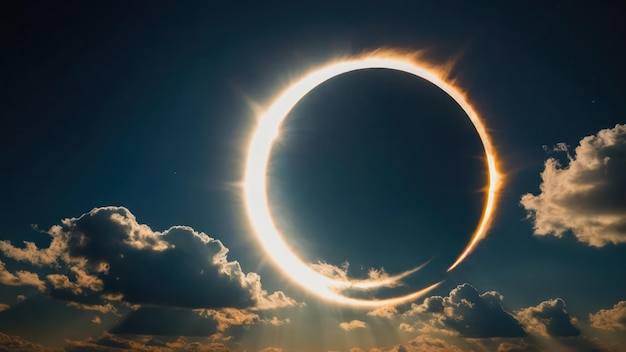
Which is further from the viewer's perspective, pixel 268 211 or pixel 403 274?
pixel 268 211

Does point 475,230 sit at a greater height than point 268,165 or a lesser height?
lesser

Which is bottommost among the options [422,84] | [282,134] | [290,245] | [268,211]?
[290,245]

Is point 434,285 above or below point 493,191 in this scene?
below

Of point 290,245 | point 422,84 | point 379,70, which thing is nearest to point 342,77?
point 379,70

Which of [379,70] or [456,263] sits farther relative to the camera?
[379,70]

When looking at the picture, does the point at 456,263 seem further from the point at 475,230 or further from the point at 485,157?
the point at 485,157

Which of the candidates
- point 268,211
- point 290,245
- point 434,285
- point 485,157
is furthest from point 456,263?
point 268,211

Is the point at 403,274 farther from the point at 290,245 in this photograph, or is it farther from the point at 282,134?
the point at 282,134

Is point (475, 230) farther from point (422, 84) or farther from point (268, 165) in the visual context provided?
A: point (268, 165)

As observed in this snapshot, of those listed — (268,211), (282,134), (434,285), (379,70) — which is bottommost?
(434,285)
